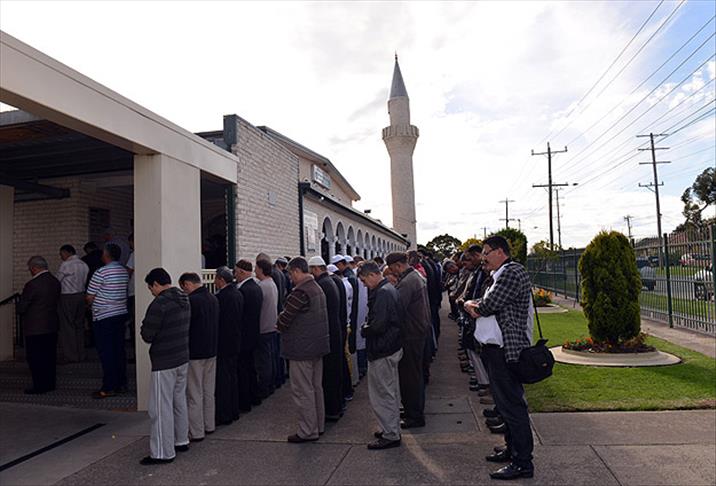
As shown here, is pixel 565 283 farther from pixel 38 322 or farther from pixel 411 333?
pixel 38 322

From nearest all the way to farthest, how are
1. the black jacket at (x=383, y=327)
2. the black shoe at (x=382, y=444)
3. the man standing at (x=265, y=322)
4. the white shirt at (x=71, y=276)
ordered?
the black shoe at (x=382, y=444) → the black jacket at (x=383, y=327) → the man standing at (x=265, y=322) → the white shirt at (x=71, y=276)

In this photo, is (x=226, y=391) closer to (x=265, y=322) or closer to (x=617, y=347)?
(x=265, y=322)

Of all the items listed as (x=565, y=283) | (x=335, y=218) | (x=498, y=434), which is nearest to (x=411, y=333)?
(x=498, y=434)

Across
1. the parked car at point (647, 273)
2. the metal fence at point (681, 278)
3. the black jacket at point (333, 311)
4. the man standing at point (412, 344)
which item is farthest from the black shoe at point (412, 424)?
the parked car at point (647, 273)

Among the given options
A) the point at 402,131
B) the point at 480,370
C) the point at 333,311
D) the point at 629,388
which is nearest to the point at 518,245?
the point at 629,388

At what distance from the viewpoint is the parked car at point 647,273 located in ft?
40.7

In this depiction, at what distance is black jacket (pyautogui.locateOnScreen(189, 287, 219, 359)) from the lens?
17.9 ft

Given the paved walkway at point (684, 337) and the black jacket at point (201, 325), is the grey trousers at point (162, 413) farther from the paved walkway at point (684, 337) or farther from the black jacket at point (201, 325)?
the paved walkway at point (684, 337)

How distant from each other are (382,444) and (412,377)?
2.97 ft

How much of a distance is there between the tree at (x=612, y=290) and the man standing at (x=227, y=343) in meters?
6.01

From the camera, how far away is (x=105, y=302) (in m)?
6.79

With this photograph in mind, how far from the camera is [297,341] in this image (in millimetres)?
5324

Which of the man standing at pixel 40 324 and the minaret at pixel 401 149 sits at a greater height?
the minaret at pixel 401 149

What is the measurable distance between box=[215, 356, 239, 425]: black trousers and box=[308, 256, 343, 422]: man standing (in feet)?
3.68
